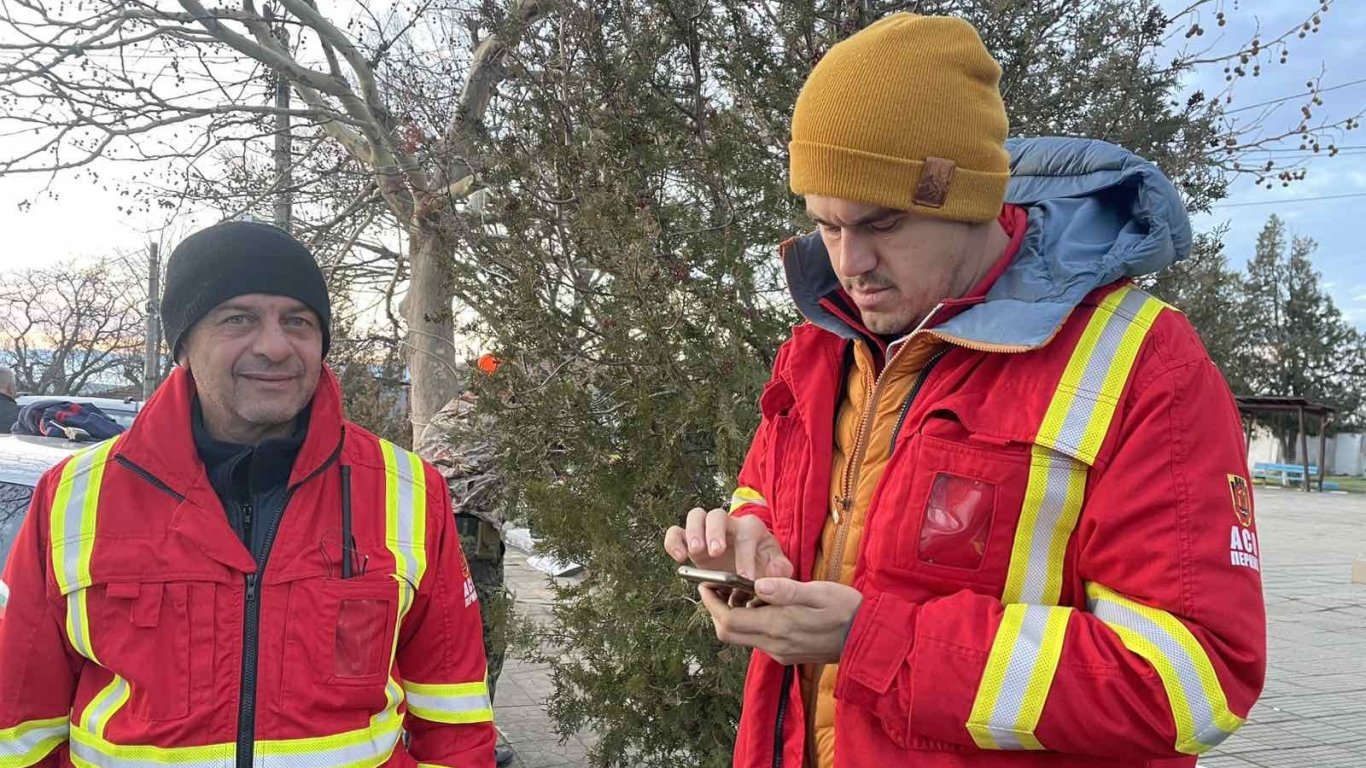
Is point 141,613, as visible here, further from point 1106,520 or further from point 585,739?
point 585,739

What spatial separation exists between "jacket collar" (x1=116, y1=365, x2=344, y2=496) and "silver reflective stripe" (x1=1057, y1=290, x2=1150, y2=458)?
1.54 metres

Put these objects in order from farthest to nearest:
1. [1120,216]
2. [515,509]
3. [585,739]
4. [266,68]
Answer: [266,68], [585,739], [515,509], [1120,216]

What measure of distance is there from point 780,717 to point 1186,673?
688 millimetres

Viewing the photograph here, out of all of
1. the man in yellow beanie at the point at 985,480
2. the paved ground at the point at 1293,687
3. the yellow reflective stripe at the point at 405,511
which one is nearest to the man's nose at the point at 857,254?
the man in yellow beanie at the point at 985,480

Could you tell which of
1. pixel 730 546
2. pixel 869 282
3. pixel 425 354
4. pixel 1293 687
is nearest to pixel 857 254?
pixel 869 282

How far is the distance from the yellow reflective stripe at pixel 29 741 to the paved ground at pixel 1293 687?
2.30 metres

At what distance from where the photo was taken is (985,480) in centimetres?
141

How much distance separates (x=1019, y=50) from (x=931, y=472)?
93.1 inches

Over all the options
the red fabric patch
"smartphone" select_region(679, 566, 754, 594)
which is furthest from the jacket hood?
"smartphone" select_region(679, 566, 754, 594)

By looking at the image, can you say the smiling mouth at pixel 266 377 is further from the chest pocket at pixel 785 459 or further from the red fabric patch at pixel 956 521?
the red fabric patch at pixel 956 521

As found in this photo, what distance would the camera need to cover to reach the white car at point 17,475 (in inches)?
144

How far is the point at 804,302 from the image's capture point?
6.29ft

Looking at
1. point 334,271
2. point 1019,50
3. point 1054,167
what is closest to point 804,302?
point 1054,167

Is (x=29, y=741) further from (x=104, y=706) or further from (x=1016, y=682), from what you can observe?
(x=1016, y=682)
